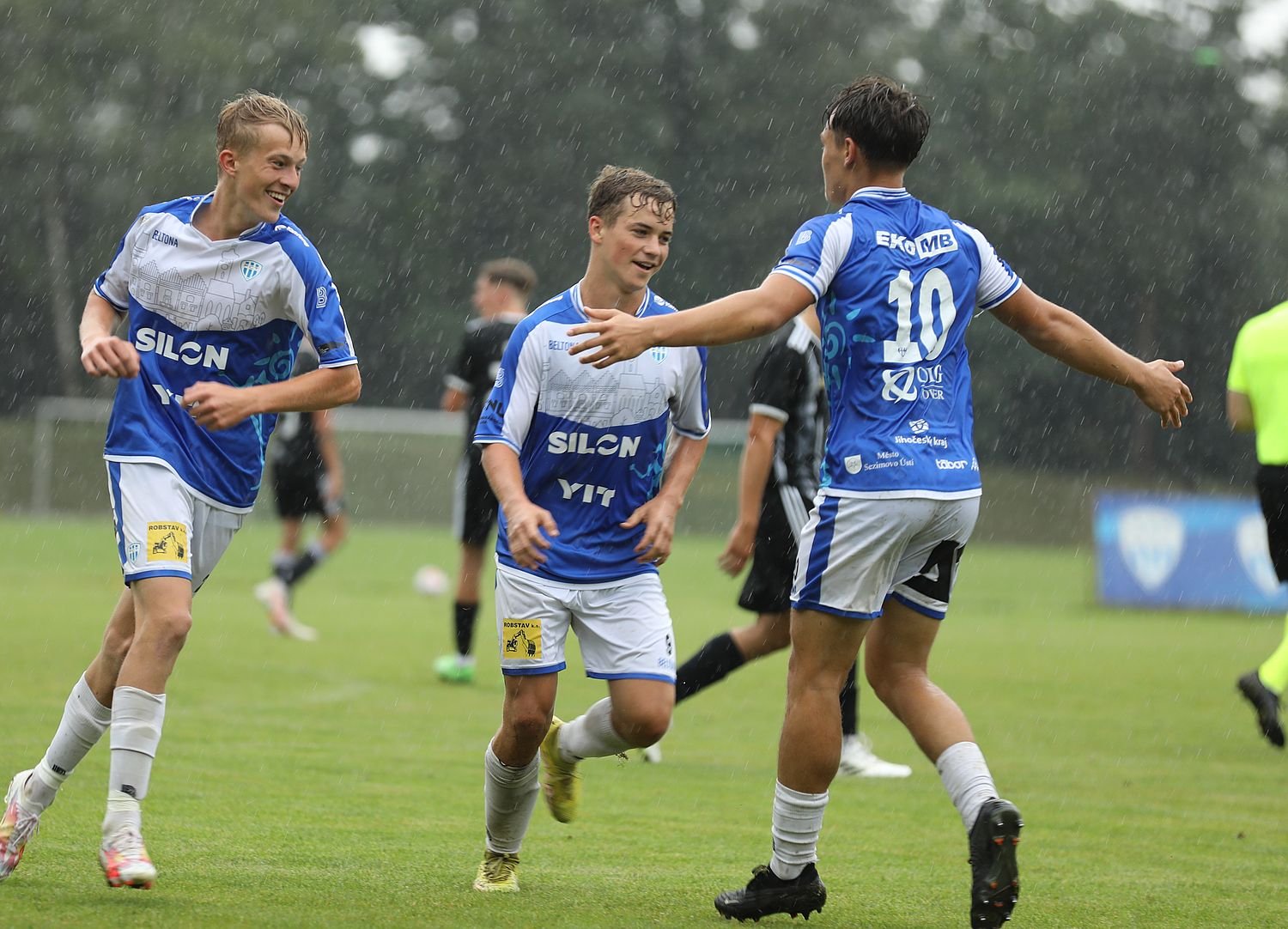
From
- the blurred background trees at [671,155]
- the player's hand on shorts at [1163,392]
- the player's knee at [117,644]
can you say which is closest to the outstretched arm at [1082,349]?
the player's hand on shorts at [1163,392]

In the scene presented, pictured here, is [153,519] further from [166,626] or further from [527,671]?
[527,671]

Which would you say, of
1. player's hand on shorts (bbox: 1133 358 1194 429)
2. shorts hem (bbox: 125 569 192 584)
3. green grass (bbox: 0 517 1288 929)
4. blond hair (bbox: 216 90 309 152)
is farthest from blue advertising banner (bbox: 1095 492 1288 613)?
shorts hem (bbox: 125 569 192 584)

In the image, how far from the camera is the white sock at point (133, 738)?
4.52 metres

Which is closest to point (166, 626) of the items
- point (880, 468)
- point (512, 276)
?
point (880, 468)

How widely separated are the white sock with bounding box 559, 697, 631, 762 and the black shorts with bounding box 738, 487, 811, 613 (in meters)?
2.23

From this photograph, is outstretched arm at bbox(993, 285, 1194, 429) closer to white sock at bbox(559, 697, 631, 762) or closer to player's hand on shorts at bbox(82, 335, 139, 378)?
white sock at bbox(559, 697, 631, 762)

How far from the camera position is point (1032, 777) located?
777cm

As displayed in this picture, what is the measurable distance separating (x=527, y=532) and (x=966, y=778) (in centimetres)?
133

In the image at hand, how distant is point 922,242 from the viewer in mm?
4574

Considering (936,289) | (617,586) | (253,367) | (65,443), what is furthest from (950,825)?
(65,443)

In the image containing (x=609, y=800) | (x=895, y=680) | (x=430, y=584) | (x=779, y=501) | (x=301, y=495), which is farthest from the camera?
(x=430, y=584)

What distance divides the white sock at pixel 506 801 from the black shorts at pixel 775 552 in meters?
2.53

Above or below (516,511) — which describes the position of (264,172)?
above

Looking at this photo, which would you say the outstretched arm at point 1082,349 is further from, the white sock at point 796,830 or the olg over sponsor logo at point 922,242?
the white sock at point 796,830
